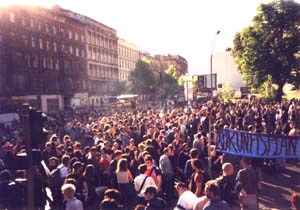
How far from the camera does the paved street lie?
10.6 metres

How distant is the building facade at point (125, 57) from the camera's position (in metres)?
89.8

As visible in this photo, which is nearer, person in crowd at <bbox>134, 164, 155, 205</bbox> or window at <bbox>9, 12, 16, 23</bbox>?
person in crowd at <bbox>134, 164, 155, 205</bbox>

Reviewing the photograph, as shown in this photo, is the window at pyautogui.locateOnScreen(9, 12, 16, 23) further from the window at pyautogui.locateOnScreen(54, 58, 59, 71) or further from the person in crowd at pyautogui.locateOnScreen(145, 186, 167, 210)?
the person in crowd at pyautogui.locateOnScreen(145, 186, 167, 210)

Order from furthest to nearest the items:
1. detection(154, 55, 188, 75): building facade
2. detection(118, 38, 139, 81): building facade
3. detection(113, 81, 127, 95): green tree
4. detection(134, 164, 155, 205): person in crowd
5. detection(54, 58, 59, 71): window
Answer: detection(154, 55, 188, 75): building facade, detection(118, 38, 139, 81): building facade, detection(113, 81, 127, 95): green tree, detection(54, 58, 59, 71): window, detection(134, 164, 155, 205): person in crowd

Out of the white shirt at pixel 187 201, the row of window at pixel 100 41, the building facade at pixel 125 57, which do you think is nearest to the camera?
the white shirt at pixel 187 201

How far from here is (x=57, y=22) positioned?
201 feet

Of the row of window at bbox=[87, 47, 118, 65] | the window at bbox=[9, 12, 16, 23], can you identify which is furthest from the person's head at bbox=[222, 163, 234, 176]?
the row of window at bbox=[87, 47, 118, 65]

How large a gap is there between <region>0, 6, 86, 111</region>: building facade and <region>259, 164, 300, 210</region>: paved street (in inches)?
1592

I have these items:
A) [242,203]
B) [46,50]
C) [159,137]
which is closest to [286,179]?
[159,137]

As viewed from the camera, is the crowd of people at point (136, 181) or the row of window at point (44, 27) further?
the row of window at point (44, 27)

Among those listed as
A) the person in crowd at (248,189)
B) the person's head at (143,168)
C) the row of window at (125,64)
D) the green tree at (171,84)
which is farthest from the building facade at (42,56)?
the person in crowd at (248,189)

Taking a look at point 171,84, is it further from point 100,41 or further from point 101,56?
point 100,41

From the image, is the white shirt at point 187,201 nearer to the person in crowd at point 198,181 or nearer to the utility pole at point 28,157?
the person in crowd at point 198,181

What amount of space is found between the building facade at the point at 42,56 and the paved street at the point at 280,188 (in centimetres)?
4043
